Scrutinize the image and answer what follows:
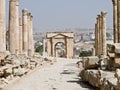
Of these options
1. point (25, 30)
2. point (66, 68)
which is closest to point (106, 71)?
point (66, 68)

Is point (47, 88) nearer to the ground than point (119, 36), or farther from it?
nearer to the ground

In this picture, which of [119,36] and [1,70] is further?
[119,36]

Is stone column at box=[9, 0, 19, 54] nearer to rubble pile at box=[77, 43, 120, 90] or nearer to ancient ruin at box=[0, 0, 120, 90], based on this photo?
ancient ruin at box=[0, 0, 120, 90]

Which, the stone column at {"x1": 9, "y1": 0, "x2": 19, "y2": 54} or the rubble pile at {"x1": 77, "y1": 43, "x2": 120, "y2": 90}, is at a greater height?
the stone column at {"x1": 9, "y1": 0, "x2": 19, "y2": 54}

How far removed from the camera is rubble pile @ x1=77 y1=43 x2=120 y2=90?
10639 millimetres

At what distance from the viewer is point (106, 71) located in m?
13.2

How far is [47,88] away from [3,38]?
421 inches

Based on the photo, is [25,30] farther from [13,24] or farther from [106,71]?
[106,71]

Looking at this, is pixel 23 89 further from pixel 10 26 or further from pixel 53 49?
pixel 53 49

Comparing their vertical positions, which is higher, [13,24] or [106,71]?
[13,24]

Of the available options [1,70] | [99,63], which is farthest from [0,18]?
[99,63]

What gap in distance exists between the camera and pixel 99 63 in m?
14.8

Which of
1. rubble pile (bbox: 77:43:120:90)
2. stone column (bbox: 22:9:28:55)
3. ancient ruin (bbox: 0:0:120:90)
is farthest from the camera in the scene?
stone column (bbox: 22:9:28:55)

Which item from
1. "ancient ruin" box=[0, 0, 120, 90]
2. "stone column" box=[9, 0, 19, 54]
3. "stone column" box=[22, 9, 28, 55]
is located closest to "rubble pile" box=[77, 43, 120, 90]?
"ancient ruin" box=[0, 0, 120, 90]
